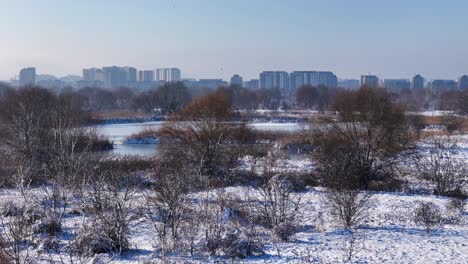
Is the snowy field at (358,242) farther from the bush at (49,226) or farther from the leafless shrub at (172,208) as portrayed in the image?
the leafless shrub at (172,208)

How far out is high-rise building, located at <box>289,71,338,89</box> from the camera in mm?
190000

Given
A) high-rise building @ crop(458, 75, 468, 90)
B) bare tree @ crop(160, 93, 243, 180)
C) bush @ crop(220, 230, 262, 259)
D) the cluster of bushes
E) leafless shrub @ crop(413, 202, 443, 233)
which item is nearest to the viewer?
bush @ crop(220, 230, 262, 259)

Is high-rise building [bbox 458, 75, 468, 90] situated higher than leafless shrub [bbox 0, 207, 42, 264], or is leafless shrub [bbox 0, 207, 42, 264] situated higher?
high-rise building [bbox 458, 75, 468, 90]

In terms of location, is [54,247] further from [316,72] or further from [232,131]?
[316,72]

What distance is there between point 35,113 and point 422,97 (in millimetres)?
104631

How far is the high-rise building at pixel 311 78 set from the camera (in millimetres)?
190000

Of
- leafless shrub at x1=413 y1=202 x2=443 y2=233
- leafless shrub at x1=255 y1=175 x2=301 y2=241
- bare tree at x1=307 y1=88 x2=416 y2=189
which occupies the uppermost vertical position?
bare tree at x1=307 y1=88 x2=416 y2=189

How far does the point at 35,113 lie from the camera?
80.1ft

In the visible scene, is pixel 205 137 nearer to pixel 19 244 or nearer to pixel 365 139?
pixel 365 139

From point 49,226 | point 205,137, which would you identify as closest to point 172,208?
point 49,226

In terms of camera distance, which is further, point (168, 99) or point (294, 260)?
point (168, 99)

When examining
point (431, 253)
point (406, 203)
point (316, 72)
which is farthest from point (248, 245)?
point (316, 72)

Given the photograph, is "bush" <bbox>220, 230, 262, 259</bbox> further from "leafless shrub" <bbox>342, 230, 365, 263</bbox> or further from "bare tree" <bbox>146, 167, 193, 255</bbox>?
"leafless shrub" <bbox>342, 230, 365, 263</bbox>

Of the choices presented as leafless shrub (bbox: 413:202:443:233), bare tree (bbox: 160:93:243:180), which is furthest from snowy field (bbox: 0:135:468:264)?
bare tree (bbox: 160:93:243:180)
